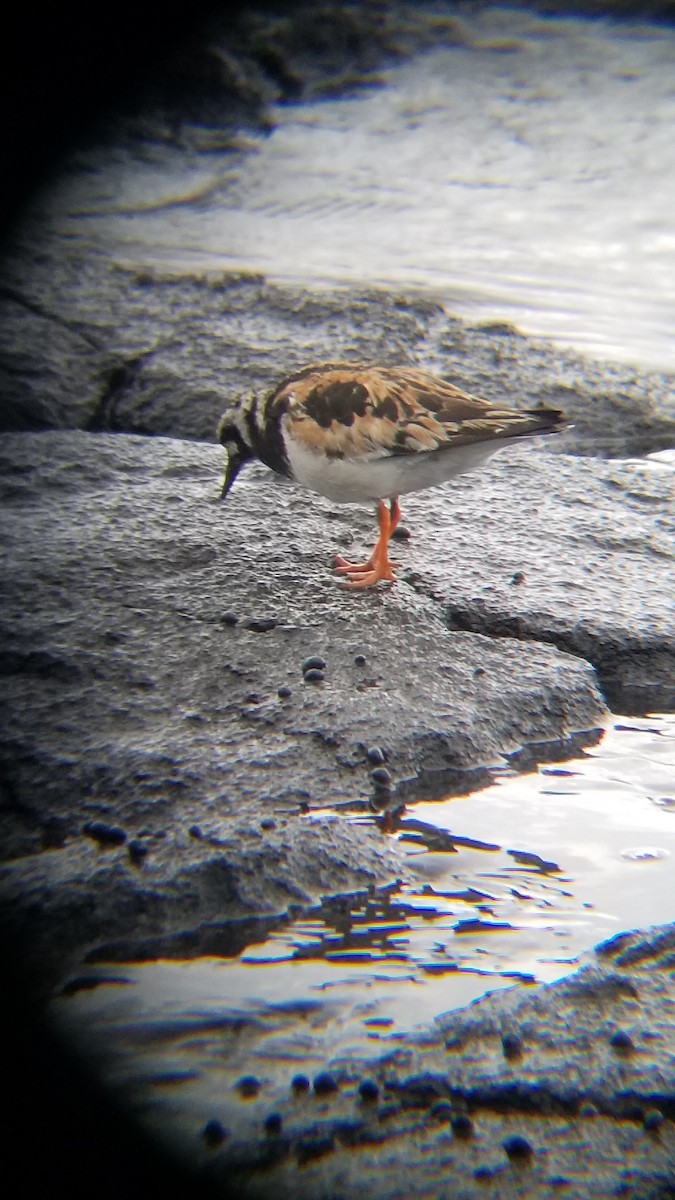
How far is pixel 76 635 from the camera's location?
372 cm

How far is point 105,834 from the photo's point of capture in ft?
9.33

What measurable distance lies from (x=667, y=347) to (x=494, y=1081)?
679 centimetres

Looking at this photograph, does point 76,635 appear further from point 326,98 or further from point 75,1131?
point 326,98

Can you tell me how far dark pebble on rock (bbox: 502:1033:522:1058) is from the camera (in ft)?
7.19

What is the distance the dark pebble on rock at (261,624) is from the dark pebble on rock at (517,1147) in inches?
86.8

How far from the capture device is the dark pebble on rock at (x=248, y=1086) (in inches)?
84.2

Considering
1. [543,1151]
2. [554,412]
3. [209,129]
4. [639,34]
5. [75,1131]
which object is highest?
[639,34]

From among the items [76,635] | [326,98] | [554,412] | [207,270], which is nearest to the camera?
[76,635]

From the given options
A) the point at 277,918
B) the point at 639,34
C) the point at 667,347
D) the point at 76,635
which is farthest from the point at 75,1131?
the point at 639,34

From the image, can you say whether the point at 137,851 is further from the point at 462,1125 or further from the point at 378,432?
the point at 378,432

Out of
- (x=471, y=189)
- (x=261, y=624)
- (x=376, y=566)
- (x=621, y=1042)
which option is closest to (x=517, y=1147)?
(x=621, y=1042)

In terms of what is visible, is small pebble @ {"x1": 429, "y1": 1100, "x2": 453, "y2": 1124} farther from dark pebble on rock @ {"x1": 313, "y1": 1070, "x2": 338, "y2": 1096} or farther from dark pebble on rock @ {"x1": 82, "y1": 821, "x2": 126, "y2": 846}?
dark pebble on rock @ {"x1": 82, "y1": 821, "x2": 126, "y2": 846}

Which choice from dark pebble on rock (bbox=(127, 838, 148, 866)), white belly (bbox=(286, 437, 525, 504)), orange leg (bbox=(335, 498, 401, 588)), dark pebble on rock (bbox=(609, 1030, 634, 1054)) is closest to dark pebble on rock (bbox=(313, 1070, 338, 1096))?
dark pebble on rock (bbox=(609, 1030, 634, 1054))

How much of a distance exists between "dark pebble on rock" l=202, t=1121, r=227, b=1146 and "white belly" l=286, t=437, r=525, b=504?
2.80m
